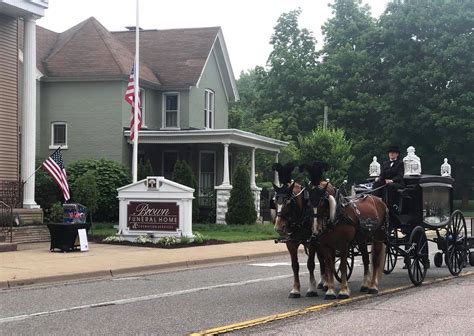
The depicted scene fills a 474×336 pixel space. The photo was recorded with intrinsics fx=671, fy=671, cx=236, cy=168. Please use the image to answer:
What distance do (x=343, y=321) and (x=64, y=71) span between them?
25.8 meters

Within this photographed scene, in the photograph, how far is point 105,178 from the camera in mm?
28719

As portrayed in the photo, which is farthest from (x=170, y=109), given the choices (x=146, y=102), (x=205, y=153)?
(x=205, y=153)

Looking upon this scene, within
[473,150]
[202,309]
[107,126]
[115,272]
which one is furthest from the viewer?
[473,150]

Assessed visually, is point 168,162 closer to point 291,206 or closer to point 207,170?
point 207,170

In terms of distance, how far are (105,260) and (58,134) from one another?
1697cm

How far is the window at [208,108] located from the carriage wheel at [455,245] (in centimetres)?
2238

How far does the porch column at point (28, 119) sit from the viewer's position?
22.5 m

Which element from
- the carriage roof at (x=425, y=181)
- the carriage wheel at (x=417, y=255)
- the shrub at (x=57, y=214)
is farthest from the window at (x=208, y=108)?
the carriage wheel at (x=417, y=255)

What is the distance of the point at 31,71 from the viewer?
22766 millimetres

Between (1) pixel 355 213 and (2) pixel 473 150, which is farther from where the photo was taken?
(2) pixel 473 150

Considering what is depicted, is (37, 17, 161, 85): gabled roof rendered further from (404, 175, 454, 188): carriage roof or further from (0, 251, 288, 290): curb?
(404, 175, 454, 188): carriage roof

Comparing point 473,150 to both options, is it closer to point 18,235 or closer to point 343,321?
point 18,235

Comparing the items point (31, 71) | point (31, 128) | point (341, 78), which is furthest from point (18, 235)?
point (341, 78)

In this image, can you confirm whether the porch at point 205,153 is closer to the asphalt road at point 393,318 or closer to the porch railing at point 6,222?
the porch railing at point 6,222
